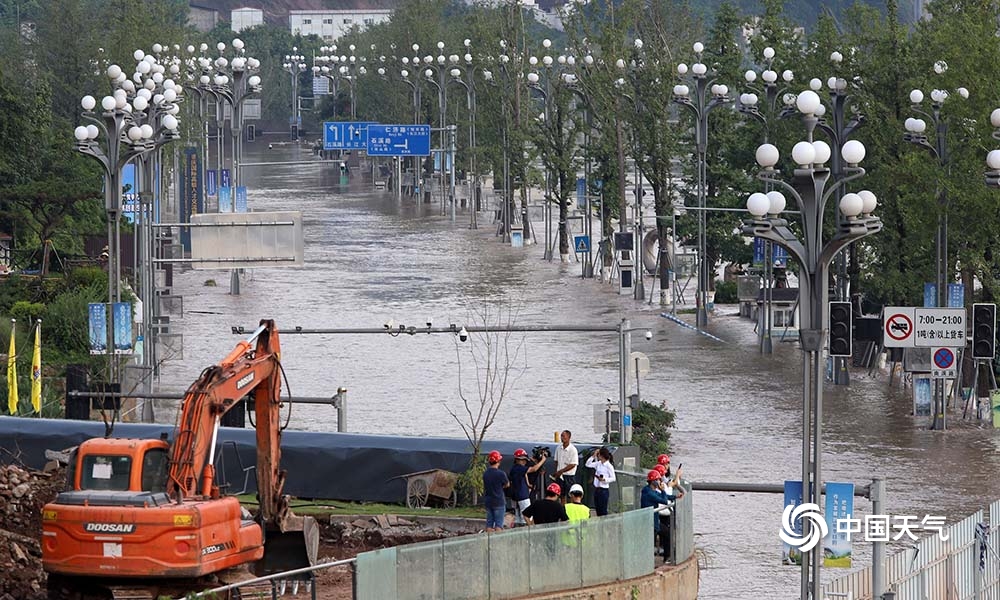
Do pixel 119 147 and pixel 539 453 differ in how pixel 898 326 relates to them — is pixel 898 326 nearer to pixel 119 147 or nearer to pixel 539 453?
pixel 539 453

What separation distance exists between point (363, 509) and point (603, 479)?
4.75 metres

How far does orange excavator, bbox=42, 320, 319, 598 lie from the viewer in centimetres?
2072

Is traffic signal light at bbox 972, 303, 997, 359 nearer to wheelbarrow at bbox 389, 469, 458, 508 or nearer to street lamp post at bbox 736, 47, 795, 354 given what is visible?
street lamp post at bbox 736, 47, 795, 354

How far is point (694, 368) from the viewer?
4778 cm

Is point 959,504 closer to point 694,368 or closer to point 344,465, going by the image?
point 344,465

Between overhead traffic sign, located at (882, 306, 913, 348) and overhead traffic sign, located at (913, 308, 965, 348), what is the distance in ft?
0.35

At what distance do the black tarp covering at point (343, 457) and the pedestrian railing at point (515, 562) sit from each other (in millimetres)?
6041

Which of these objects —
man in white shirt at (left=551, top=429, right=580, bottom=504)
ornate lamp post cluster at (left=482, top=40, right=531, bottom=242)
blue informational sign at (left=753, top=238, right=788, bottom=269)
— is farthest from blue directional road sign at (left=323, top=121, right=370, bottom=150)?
Answer: man in white shirt at (left=551, top=429, right=580, bottom=504)

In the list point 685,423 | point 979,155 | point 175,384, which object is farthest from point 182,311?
point 979,155

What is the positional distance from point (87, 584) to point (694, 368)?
28280 millimetres

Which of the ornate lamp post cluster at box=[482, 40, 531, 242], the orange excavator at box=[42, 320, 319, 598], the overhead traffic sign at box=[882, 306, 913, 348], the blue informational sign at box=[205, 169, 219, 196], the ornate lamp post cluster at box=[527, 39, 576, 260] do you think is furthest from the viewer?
the blue informational sign at box=[205, 169, 219, 196]

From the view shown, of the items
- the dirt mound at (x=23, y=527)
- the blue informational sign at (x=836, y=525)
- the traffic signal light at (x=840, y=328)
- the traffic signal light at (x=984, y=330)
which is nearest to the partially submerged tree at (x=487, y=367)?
the traffic signal light at (x=840, y=328)

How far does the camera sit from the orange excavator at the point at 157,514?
816 inches

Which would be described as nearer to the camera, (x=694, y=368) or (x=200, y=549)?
(x=200, y=549)
